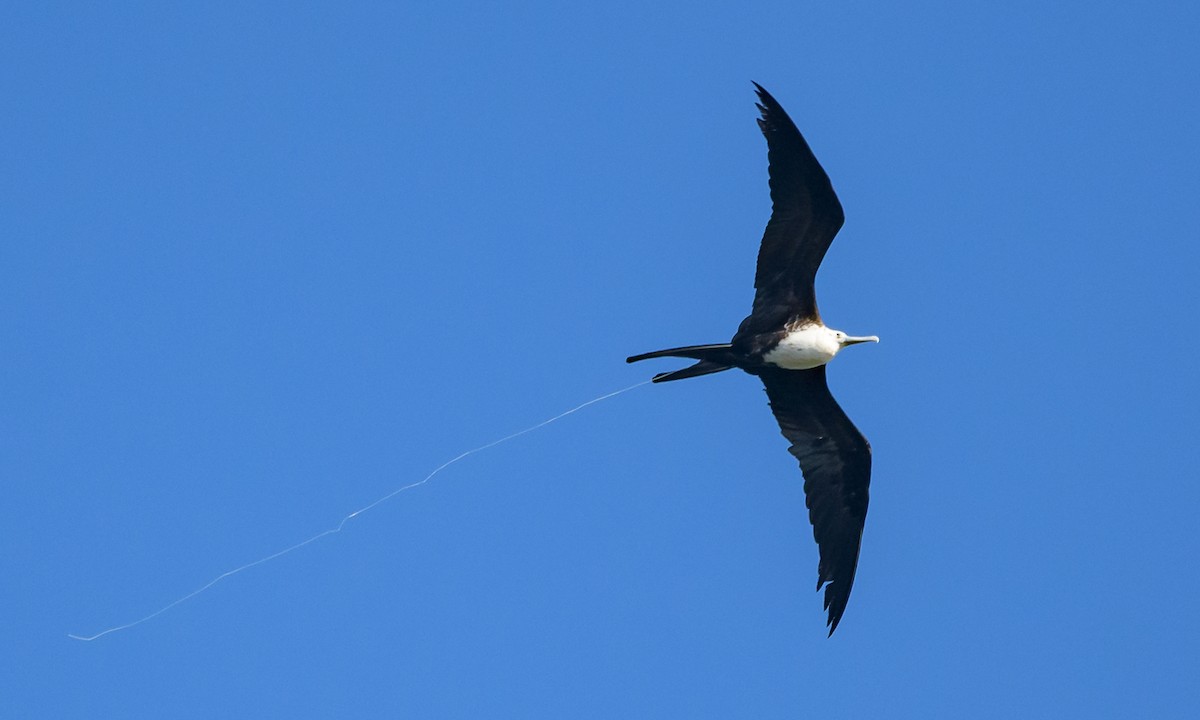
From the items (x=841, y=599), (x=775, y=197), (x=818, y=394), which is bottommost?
(x=841, y=599)

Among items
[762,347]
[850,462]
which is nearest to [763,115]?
[762,347]

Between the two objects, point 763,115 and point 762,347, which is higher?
point 763,115

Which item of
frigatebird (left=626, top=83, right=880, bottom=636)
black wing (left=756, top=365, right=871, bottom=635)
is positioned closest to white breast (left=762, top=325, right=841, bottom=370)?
frigatebird (left=626, top=83, right=880, bottom=636)

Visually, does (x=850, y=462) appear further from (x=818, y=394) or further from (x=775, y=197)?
(x=775, y=197)

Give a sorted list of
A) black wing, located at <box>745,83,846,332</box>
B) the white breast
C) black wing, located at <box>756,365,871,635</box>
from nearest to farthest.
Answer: black wing, located at <box>745,83,846,332</box> < the white breast < black wing, located at <box>756,365,871,635</box>

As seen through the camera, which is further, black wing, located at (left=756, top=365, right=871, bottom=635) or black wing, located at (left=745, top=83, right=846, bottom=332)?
black wing, located at (left=756, top=365, right=871, bottom=635)

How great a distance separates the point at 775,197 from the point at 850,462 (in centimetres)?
277

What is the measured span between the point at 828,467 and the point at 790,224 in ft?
8.25

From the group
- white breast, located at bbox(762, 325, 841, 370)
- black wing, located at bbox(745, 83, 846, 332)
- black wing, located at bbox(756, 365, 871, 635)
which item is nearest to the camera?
black wing, located at bbox(745, 83, 846, 332)

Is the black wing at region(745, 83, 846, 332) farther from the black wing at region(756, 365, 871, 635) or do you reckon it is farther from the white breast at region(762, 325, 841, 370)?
the black wing at region(756, 365, 871, 635)

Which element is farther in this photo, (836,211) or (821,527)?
(821,527)

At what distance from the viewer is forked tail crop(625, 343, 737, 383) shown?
16.1 meters

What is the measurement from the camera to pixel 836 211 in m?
16.0

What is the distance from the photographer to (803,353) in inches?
645
